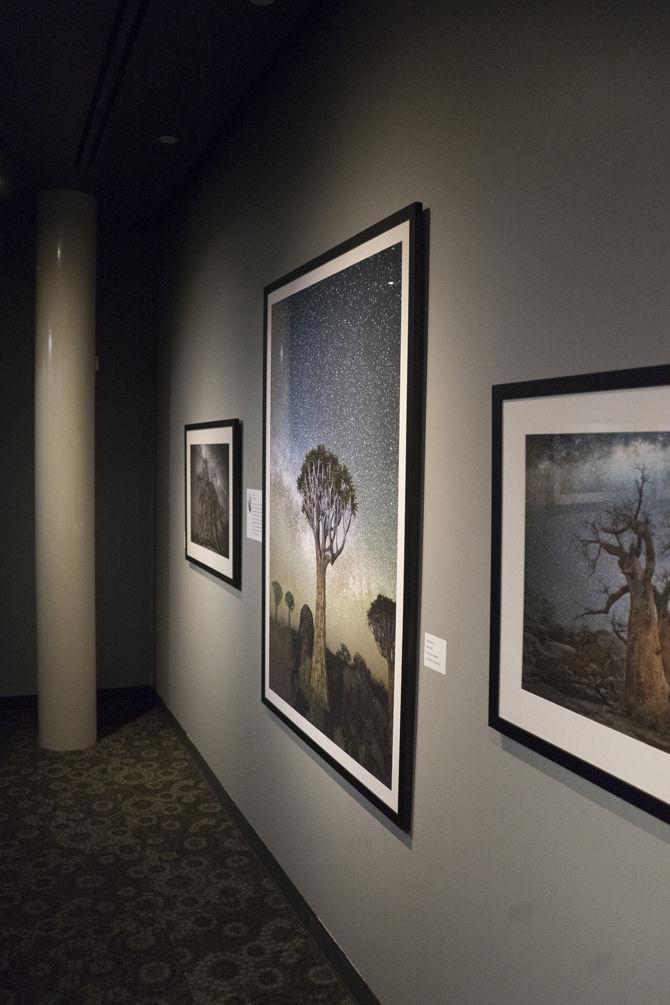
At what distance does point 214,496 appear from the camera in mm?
3396

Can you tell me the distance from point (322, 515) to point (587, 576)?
3.55ft

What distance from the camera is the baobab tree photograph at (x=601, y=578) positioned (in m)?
1.20

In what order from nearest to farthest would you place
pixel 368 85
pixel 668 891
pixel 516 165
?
pixel 668 891, pixel 516 165, pixel 368 85

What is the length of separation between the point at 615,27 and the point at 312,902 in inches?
89.3

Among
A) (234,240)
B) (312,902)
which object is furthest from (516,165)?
(312,902)

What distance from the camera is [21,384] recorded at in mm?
4570

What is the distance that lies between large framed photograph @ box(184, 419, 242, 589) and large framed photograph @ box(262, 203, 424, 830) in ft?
1.27

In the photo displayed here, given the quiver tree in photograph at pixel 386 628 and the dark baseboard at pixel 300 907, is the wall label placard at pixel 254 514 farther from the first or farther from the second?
the dark baseboard at pixel 300 907

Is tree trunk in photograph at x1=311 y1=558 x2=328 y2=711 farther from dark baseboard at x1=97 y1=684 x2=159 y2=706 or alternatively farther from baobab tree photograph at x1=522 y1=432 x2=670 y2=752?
dark baseboard at x1=97 y1=684 x2=159 y2=706

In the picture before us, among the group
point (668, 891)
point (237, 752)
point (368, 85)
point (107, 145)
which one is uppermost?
point (107, 145)

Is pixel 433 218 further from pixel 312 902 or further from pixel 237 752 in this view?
pixel 237 752

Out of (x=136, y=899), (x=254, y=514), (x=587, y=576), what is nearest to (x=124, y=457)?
(x=254, y=514)

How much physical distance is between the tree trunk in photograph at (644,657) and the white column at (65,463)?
126 inches

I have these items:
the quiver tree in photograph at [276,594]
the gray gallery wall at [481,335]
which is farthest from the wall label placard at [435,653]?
the quiver tree in photograph at [276,594]
